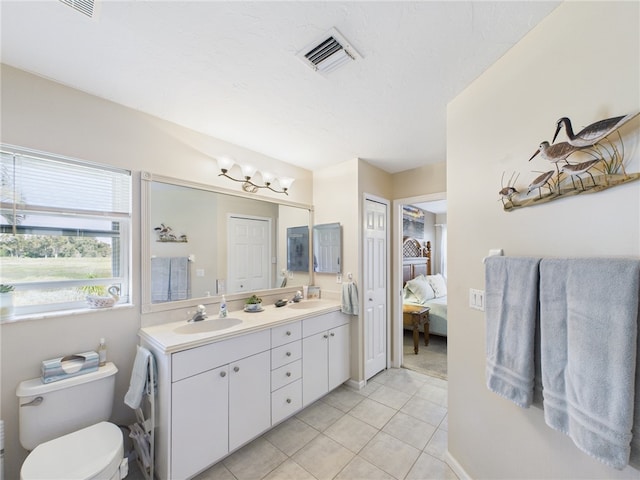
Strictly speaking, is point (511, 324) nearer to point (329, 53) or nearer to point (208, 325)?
point (329, 53)

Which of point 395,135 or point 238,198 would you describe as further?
point 238,198

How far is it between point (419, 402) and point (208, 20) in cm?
320

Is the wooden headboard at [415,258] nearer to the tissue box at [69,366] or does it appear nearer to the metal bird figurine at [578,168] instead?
the metal bird figurine at [578,168]

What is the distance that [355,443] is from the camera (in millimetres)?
1928

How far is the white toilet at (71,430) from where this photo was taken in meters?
1.15

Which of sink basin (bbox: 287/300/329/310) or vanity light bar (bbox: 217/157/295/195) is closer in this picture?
vanity light bar (bbox: 217/157/295/195)

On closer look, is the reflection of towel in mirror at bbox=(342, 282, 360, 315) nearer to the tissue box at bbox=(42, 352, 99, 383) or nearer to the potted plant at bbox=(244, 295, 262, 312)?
the potted plant at bbox=(244, 295, 262, 312)

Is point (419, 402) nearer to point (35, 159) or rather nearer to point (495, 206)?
point (495, 206)

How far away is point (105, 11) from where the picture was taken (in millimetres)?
1085

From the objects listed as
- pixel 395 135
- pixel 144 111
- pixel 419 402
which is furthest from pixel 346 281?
pixel 144 111

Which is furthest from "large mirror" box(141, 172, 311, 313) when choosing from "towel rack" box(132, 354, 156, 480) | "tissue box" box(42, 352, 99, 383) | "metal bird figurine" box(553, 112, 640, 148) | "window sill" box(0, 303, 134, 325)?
"metal bird figurine" box(553, 112, 640, 148)

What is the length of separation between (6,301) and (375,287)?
282 centimetres

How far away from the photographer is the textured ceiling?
110cm

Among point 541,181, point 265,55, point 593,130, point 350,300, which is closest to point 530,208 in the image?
point 541,181
